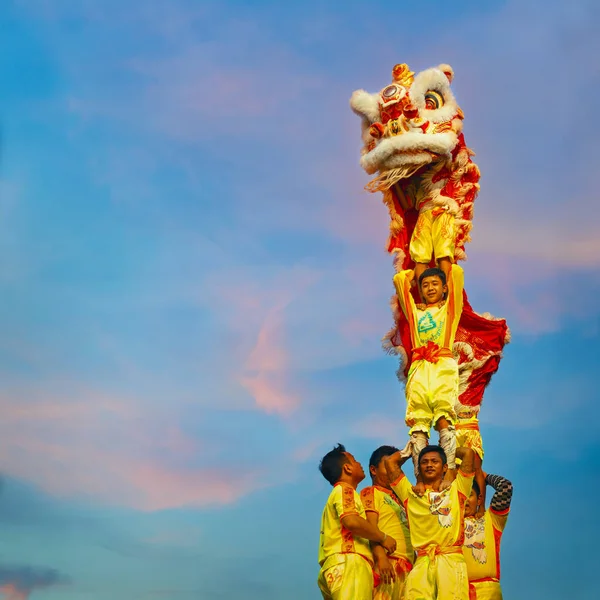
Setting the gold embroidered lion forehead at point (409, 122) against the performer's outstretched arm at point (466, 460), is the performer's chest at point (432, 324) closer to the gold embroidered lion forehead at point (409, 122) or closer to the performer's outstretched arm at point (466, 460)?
the performer's outstretched arm at point (466, 460)

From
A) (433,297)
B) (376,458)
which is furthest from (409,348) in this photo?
(376,458)

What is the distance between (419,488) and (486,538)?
163 cm

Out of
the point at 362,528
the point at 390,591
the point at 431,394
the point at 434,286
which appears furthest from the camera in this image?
the point at 434,286

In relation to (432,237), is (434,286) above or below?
below

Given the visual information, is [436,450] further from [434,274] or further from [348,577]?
[434,274]

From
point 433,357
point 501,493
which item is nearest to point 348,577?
point 501,493

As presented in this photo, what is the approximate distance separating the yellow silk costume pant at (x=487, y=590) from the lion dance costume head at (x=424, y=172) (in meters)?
1.97

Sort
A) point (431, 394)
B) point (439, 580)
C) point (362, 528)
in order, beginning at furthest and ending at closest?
point (431, 394) → point (362, 528) → point (439, 580)

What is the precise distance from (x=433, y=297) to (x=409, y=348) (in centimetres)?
82

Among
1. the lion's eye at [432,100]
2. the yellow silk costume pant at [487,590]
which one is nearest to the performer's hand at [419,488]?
the yellow silk costume pant at [487,590]

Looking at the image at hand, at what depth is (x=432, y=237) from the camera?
1180 centimetres

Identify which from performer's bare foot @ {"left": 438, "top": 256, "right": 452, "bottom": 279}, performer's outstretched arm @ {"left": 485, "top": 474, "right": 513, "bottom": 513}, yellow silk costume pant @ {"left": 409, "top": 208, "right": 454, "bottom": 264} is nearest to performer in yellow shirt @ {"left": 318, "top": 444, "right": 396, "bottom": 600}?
performer's outstretched arm @ {"left": 485, "top": 474, "right": 513, "bottom": 513}

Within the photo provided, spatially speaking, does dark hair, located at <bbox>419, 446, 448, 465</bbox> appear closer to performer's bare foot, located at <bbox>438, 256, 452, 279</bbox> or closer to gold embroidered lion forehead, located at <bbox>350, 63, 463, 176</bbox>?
performer's bare foot, located at <bbox>438, 256, 452, 279</bbox>

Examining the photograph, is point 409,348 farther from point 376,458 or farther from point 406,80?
point 406,80
